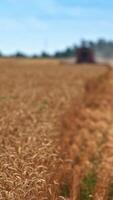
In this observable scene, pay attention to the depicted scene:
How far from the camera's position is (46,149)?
9922mm

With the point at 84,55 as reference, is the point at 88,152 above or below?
above

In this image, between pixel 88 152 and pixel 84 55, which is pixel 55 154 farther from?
pixel 84 55

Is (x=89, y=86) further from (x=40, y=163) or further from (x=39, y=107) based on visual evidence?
(x=40, y=163)

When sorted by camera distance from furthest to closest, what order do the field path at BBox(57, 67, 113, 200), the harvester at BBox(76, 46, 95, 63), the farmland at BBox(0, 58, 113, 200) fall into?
the harvester at BBox(76, 46, 95, 63) < the field path at BBox(57, 67, 113, 200) < the farmland at BBox(0, 58, 113, 200)

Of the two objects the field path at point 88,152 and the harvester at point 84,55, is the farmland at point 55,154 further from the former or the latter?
the harvester at point 84,55

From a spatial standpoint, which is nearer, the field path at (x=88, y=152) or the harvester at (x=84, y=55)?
the field path at (x=88, y=152)

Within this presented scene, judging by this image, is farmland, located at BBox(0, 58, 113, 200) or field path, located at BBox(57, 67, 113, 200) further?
field path, located at BBox(57, 67, 113, 200)

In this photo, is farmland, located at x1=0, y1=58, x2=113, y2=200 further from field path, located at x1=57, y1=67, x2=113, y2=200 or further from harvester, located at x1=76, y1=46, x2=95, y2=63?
harvester, located at x1=76, y1=46, x2=95, y2=63

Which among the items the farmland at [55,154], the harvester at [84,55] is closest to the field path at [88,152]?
the farmland at [55,154]

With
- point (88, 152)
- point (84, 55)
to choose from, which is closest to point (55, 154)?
point (88, 152)

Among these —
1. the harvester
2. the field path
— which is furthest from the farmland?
the harvester

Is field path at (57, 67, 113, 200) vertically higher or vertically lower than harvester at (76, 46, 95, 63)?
higher

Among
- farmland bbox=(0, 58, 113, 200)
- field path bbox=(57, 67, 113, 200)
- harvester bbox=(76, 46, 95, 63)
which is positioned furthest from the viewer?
harvester bbox=(76, 46, 95, 63)

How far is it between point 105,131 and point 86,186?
6333 mm
